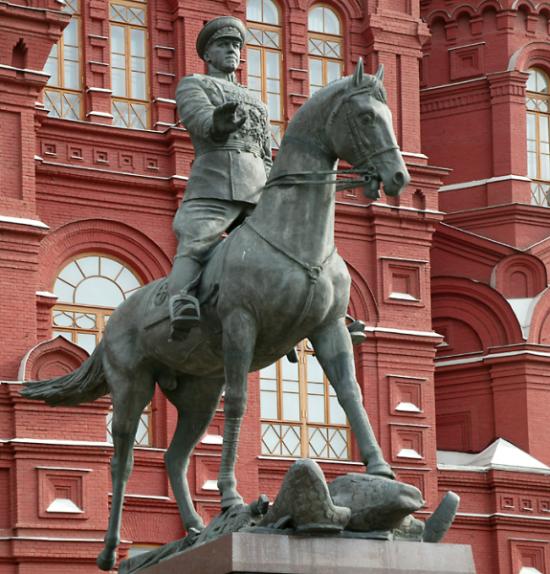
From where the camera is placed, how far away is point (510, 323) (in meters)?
38.0

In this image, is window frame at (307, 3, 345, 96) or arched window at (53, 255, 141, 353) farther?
window frame at (307, 3, 345, 96)

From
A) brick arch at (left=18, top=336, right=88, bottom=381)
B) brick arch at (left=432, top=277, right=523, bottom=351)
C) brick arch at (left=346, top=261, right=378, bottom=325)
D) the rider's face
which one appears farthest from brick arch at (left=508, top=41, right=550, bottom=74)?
the rider's face

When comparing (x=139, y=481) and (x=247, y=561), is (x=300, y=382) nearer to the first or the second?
(x=139, y=481)

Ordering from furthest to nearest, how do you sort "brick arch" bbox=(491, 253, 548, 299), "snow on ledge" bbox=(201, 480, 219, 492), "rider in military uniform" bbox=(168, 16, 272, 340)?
"brick arch" bbox=(491, 253, 548, 299), "snow on ledge" bbox=(201, 480, 219, 492), "rider in military uniform" bbox=(168, 16, 272, 340)

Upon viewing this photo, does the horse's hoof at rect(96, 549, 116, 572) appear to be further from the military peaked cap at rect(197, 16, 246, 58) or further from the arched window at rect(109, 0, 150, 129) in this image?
the arched window at rect(109, 0, 150, 129)

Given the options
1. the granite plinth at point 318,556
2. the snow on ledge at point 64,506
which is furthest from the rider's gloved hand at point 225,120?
the snow on ledge at point 64,506

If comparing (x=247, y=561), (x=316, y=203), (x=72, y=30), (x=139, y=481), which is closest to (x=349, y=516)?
(x=247, y=561)

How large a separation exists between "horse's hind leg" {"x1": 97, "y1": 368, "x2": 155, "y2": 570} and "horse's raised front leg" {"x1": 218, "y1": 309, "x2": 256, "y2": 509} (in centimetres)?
123

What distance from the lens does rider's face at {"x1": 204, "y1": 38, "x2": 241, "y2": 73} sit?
16.8 meters

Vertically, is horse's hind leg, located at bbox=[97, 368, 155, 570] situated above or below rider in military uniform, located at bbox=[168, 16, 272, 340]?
below

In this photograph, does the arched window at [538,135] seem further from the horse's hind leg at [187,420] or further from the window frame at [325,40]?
the horse's hind leg at [187,420]

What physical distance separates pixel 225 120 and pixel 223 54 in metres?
1.06

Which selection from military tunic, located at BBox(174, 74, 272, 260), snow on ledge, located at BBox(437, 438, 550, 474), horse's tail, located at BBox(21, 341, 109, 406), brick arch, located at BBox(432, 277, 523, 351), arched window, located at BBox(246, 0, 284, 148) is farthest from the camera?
brick arch, located at BBox(432, 277, 523, 351)

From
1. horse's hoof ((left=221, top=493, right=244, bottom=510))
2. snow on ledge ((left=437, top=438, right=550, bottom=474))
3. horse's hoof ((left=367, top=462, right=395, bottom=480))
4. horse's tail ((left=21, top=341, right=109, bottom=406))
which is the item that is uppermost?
horse's tail ((left=21, top=341, right=109, bottom=406))
